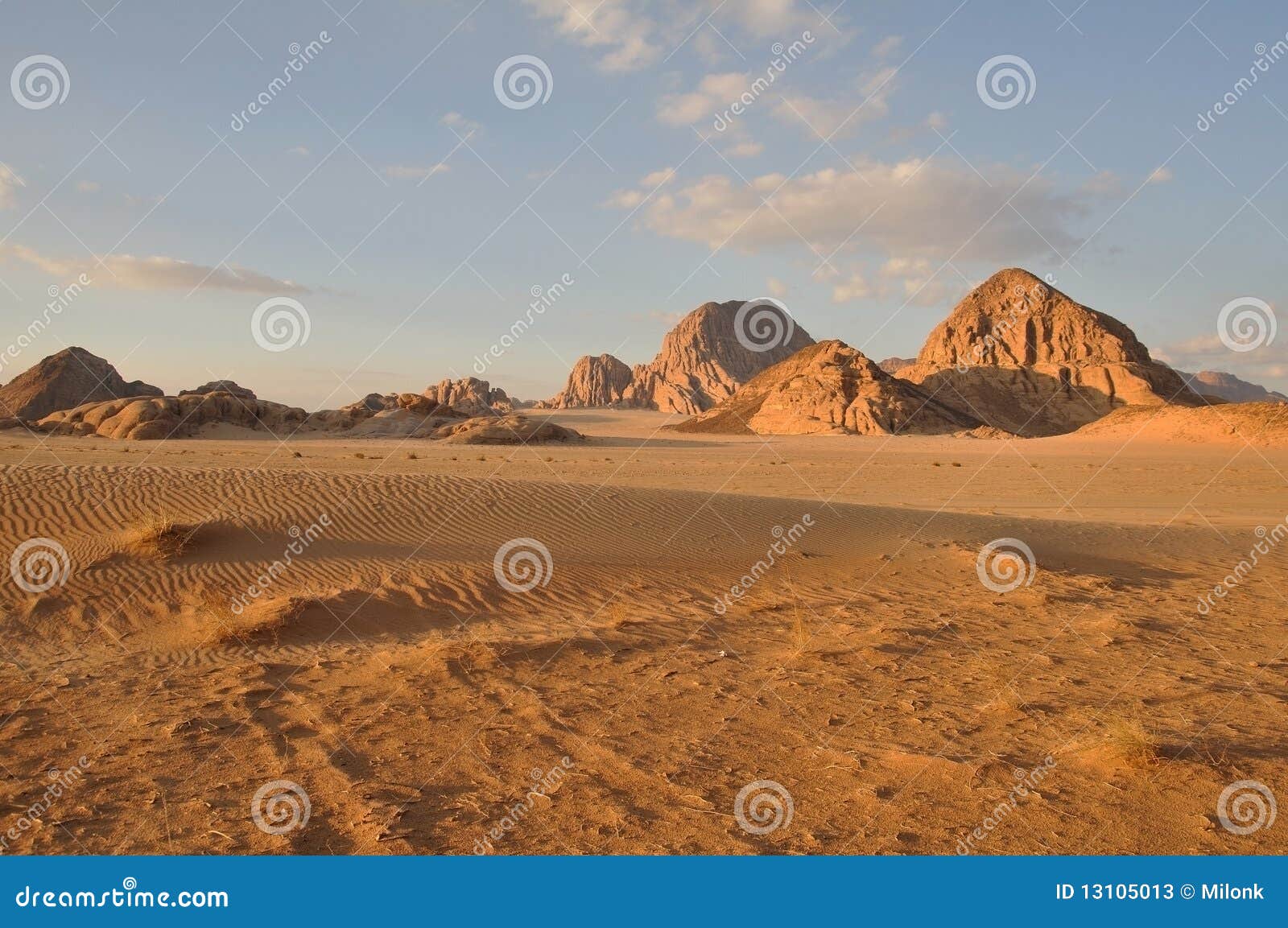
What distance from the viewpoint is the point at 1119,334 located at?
270 ft

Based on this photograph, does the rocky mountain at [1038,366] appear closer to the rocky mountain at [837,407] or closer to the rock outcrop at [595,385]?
the rocky mountain at [837,407]

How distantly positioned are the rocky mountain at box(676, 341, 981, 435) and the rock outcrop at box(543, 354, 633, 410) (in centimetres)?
5035

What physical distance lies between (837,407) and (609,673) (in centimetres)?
6034

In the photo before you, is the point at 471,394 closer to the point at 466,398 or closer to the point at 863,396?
the point at 466,398

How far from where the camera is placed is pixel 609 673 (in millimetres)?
6988

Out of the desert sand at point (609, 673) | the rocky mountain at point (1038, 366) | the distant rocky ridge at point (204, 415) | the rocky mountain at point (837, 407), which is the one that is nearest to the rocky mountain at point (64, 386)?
the distant rocky ridge at point (204, 415)

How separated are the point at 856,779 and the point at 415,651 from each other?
4.49 metres

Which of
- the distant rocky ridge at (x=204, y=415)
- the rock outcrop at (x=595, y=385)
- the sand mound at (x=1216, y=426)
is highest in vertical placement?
the rock outcrop at (x=595, y=385)

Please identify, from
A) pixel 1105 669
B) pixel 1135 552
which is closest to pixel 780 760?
pixel 1105 669

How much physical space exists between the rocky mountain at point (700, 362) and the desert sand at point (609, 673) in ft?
341

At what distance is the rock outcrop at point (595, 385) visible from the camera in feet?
426

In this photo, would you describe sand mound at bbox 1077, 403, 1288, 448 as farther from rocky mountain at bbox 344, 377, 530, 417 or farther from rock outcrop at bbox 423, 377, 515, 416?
rock outcrop at bbox 423, 377, 515, 416

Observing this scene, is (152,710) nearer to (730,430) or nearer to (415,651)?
(415,651)

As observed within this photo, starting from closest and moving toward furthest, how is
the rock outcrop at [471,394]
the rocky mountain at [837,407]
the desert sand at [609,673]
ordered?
the desert sand at [609,673]
the rocky mountain at [837,407]
the rock outcrop at [471,394]
